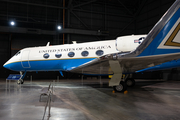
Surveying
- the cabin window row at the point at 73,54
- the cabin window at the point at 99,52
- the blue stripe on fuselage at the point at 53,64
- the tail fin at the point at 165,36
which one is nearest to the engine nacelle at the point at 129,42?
the cabin window at the point at 99,52

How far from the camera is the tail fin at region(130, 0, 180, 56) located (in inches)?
153

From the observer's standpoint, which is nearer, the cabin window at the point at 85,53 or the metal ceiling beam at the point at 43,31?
the cabin window at the point at 85,53

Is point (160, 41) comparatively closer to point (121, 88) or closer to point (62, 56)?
point (121, 88)

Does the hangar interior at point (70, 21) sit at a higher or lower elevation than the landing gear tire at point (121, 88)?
higher

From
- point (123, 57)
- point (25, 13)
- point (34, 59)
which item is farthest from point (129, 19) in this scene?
point (123, 57)

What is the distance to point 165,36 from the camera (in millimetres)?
4355

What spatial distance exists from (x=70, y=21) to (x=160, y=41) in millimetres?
19811

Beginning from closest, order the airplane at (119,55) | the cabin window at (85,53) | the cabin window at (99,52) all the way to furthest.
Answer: the airplane at (119,55) < the cabin window at (99,52) < the cabin window at (85,53)

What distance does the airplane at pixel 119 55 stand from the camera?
170 inches

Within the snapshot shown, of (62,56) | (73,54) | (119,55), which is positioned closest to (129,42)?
(119,55)

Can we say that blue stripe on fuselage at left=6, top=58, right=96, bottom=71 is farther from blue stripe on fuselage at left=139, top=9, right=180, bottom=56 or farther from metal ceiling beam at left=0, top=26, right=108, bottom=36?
metal ceiling beam at left=0, top=26, right=108, bottom=36

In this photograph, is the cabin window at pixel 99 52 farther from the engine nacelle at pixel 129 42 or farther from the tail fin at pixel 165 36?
the tail fin at pixel 165 36

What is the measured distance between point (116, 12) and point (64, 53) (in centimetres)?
1839

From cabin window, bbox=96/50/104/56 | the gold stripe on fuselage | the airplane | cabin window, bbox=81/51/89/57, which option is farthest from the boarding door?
the gold stripe on fuselage
